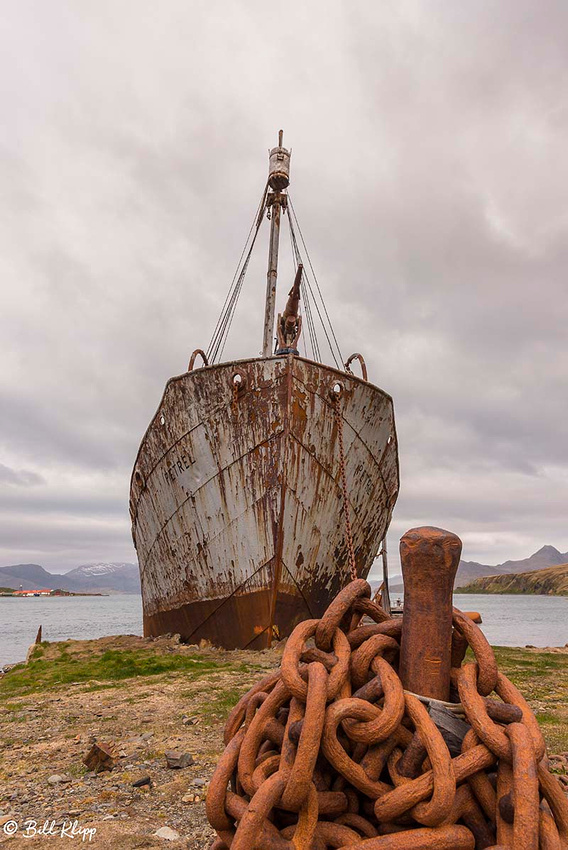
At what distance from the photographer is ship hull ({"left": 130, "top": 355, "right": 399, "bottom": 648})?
8.60 metres

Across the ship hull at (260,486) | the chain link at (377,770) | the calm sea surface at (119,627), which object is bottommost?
the calm sea surface at (119,627)

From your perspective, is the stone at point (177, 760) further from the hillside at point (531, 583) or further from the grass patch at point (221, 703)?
the hillside at point (531, 583)

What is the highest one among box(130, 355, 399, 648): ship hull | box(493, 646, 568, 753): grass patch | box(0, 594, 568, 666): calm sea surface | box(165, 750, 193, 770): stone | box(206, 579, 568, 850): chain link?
box(130, 355, 399, 648): ship hull

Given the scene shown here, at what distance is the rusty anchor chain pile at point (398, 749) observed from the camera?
129 cm

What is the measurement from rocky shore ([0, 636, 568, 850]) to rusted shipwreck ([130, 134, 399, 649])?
1002 mm

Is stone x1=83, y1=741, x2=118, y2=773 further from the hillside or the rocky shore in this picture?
the hillside

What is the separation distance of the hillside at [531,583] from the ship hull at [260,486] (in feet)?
432

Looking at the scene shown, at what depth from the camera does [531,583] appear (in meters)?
137

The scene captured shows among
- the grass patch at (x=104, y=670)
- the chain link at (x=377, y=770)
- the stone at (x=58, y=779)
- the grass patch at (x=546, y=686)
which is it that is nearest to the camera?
the chain link at (x=377, y=770)

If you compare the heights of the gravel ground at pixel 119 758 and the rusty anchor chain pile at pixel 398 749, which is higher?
the rusty anchor chain pile at pixel 398 749

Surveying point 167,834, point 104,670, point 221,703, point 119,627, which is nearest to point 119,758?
point 167,834

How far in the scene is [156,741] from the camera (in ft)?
13.8

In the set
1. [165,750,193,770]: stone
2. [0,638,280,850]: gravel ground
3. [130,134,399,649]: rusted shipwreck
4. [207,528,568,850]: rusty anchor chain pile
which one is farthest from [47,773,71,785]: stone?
[130,134,399,649]: rusted shipwreck

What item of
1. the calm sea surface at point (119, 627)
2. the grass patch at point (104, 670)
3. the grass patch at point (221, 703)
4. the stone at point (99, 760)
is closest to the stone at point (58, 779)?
the stone at point (99, 760)
